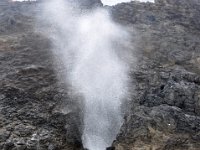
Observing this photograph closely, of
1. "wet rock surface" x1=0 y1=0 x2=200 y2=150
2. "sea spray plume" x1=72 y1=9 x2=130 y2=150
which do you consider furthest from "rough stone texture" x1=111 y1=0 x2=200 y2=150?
"sea spray plume" x1=72 y1=9 x2=130 y2=150

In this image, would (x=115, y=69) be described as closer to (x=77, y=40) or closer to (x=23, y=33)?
(x=77, y=40)

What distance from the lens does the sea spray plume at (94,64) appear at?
30.1 metres

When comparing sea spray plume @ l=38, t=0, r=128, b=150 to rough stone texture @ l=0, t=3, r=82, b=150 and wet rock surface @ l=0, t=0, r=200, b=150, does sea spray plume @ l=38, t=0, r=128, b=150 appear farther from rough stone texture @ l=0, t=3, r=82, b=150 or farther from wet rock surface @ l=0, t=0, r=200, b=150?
rough stone texture @ l=0, t=3, r=82, b=150

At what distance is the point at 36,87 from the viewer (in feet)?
103

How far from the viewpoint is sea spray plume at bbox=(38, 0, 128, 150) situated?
3014 centimetres

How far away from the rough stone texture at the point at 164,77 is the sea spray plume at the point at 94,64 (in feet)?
5.96

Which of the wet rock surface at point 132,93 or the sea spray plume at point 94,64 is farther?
the sea spray plume at point 94,64

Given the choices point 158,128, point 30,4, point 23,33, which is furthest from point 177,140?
point 30,4

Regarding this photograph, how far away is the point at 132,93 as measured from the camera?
A: 32344 millimetres

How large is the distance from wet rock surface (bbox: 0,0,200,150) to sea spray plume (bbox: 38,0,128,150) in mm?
1245

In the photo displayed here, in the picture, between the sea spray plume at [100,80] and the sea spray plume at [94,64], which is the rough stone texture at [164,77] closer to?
the sea spray plume at [100,80]

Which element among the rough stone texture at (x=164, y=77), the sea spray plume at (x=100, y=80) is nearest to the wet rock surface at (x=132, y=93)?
the rough stone texture at (x=164, y=77)

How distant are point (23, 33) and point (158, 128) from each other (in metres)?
22.3

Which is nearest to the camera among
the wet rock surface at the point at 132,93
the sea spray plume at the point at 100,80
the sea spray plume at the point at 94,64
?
the wet rock surface at the point at 132,93
